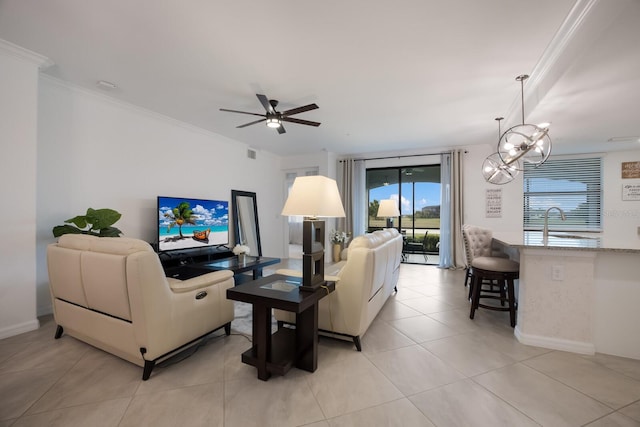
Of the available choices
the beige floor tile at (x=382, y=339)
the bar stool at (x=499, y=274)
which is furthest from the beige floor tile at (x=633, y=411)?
the beige floor tile at (x=382, y=339)

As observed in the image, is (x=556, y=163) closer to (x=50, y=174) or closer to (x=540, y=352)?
(x=540, y=352)

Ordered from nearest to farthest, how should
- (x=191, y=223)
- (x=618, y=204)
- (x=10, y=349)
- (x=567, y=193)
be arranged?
1. (x=10, y=349)
2. (x=191, y=223)
3. (x=618, y=204)
4. (x=567, y=193)

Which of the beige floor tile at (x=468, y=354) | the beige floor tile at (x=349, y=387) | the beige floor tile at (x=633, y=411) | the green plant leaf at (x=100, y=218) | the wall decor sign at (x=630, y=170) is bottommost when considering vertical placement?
the beige floor tile at (x=468, y=354)

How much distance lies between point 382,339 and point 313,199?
160 cm

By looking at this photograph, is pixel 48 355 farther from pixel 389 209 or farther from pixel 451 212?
pixel 451 212

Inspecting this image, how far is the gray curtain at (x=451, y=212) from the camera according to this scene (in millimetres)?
5680

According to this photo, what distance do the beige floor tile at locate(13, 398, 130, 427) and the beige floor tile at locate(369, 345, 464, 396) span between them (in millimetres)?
1760

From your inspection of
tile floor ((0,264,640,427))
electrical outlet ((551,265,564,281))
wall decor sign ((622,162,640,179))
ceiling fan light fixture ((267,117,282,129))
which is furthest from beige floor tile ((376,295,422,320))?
wall decor sign ((622,162,640,179))

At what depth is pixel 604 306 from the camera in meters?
2.24

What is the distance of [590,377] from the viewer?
1.93m

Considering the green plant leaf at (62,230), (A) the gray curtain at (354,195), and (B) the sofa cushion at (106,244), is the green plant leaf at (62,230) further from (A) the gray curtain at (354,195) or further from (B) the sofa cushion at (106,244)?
(A) the gray curtain at (354,195)

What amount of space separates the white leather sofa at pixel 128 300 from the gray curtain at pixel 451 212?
4.98 m

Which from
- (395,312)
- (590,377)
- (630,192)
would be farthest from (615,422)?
(630,192)

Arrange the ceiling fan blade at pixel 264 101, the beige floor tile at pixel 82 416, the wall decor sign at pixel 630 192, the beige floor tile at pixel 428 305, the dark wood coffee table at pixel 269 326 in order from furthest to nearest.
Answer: the wall decor sign at pixel 630 192 → the beige floor tile at pixel 428 305 → the ceiling fan blade at pixel 264 101 → the dark wood coffee table at pixel 269 326 → the beige floor tile at pixel 82 416
